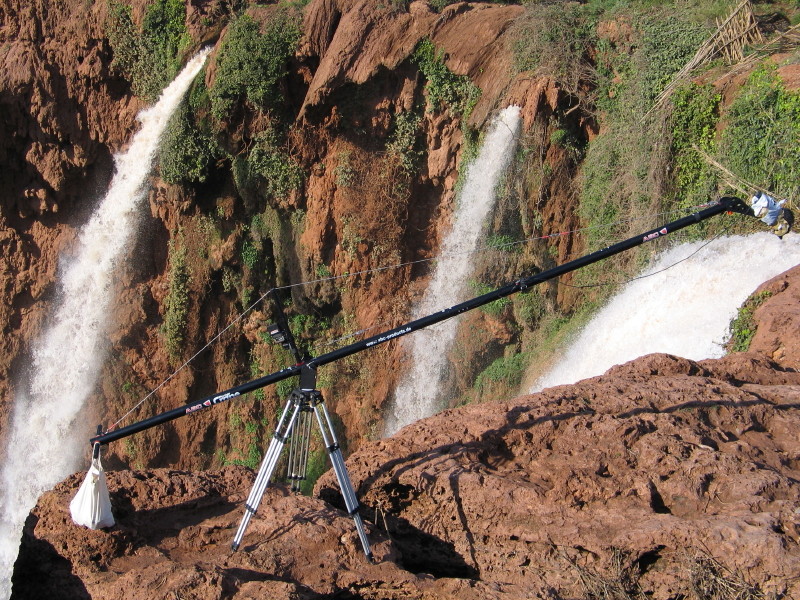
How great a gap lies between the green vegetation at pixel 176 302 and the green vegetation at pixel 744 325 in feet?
34.3

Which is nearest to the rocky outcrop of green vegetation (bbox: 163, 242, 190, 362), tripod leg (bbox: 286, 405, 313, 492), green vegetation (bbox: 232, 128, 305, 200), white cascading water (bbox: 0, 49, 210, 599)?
tripod leg (bbox: 286, 405, 313, 492)

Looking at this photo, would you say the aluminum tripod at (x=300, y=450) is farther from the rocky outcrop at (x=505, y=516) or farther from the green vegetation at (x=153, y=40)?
the green vegetation at (x=153, y=40)

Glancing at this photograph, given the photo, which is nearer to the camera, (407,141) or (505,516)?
(505,516)

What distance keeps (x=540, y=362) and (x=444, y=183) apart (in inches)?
156

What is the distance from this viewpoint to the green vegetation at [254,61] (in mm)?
13297

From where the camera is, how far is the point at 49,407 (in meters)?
15.0

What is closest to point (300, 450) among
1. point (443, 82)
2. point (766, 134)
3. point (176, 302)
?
point (766, 134)

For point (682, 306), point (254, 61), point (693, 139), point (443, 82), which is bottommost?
point (682, 306)

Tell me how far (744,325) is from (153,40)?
482 inches

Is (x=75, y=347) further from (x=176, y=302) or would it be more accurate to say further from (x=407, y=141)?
(x=407, y=141)

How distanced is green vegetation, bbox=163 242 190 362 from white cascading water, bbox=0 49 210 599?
1.04 metres

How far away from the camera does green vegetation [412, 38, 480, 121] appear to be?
1305 cm

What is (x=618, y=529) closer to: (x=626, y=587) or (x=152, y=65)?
(x=626, y=587)

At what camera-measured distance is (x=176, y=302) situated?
15.0 meters
